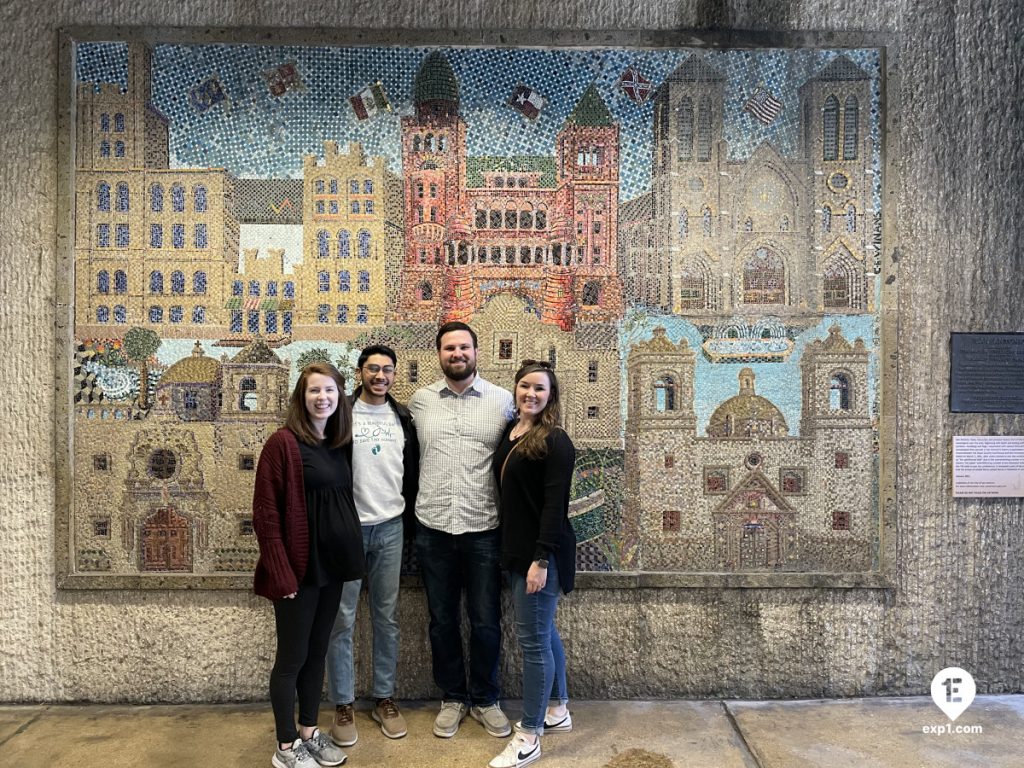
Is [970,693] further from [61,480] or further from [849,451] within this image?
[61,480]

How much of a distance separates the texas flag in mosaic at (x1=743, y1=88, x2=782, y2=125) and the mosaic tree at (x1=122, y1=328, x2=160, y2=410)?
9.70 feet

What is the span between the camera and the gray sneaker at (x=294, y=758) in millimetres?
2555

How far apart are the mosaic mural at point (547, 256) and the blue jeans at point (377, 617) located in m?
0.67

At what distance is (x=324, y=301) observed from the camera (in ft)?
10.4

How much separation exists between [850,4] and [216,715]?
435 centimetres

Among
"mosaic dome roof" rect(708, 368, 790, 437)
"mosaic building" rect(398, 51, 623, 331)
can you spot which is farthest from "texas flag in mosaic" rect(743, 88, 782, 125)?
"mosaic dome roof" rect(708, 368, 790, 437)

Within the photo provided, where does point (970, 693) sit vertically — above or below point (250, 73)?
below

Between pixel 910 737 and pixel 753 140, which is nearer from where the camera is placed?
pixel 910 737

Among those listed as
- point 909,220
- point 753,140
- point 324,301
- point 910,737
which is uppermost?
point 753,140

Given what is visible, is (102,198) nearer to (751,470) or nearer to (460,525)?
(460,525)

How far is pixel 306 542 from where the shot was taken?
248 cm

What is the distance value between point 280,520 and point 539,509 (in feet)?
3.09

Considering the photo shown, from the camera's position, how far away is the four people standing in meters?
2.50

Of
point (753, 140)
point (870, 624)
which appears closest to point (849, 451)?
point (870, 624)
